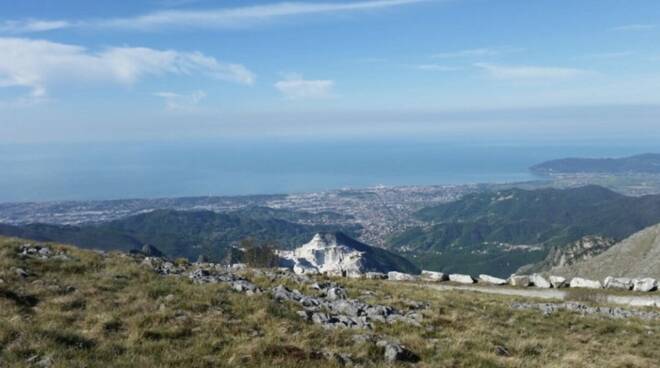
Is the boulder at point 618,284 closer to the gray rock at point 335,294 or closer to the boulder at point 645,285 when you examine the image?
the boulder at point 645,285

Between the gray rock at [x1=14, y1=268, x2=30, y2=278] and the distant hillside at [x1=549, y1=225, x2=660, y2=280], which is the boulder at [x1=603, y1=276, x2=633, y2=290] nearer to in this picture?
the gray rock at [x1=14, y1=268, x2=30, y2=278]

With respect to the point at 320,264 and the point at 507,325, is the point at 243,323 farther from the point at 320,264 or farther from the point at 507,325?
the point at 320,264

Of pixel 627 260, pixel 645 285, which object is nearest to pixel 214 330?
pixel 645 285

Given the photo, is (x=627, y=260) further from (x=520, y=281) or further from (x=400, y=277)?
(x=400, y=277)

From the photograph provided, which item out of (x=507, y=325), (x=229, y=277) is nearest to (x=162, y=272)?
(x=229, y=277)

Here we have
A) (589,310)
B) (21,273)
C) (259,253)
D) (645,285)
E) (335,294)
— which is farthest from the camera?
(259,253)

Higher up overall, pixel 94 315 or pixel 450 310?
pixel 94 315
